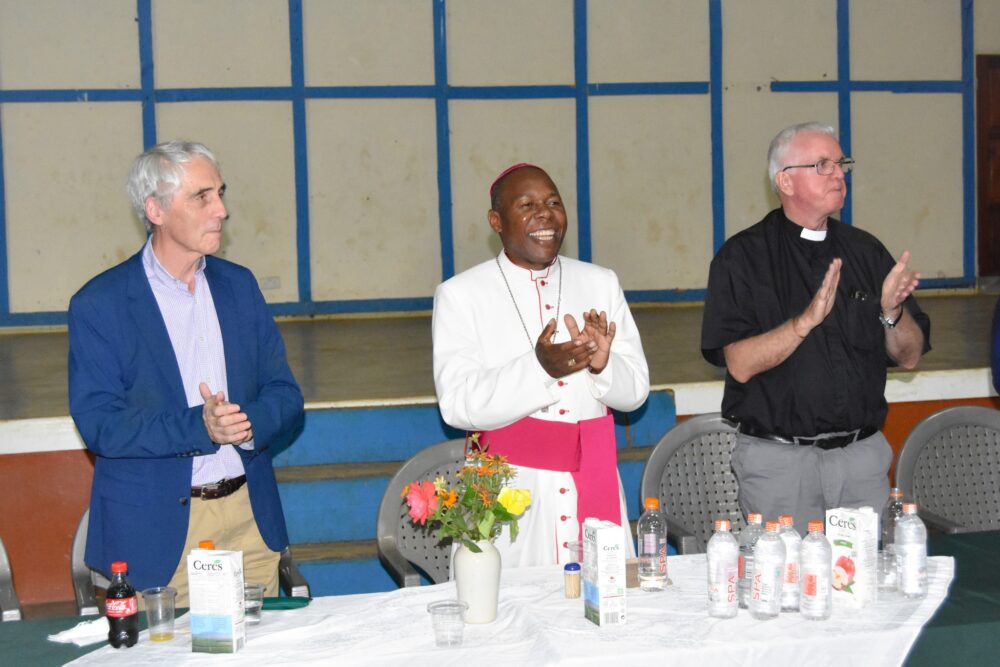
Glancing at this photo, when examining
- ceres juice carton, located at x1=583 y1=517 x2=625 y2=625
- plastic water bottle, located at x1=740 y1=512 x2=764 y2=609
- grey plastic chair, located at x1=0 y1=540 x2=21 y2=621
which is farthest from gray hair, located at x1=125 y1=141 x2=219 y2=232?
plastic water bottle, located at x1=740 y1=512 x2=764 y2=609

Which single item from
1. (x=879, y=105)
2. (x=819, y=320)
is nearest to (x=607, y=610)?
(x=819, y=320)

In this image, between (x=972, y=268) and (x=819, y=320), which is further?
(x=972, y=268)

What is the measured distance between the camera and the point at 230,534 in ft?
10.3

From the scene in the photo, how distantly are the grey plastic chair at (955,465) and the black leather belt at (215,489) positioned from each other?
2.22 meters

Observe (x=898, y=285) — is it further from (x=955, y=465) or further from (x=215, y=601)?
(x=215, y=601)

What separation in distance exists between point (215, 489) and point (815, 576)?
1602 millimetres

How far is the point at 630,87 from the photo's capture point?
10.1m

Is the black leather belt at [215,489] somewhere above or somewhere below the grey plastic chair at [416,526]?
above

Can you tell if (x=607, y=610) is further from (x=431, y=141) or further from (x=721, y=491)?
(x=431, y=141)

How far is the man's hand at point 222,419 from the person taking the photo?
2.86m

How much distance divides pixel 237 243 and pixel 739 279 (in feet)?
22.8

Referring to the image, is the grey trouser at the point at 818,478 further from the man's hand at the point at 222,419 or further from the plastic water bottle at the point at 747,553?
the man's hand at the point at 222,419

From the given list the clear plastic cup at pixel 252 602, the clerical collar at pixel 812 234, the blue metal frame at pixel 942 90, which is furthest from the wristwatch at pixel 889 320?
the blue metal frame at pixel 942 90

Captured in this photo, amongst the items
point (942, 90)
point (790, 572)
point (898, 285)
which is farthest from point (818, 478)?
point (942, 90)
